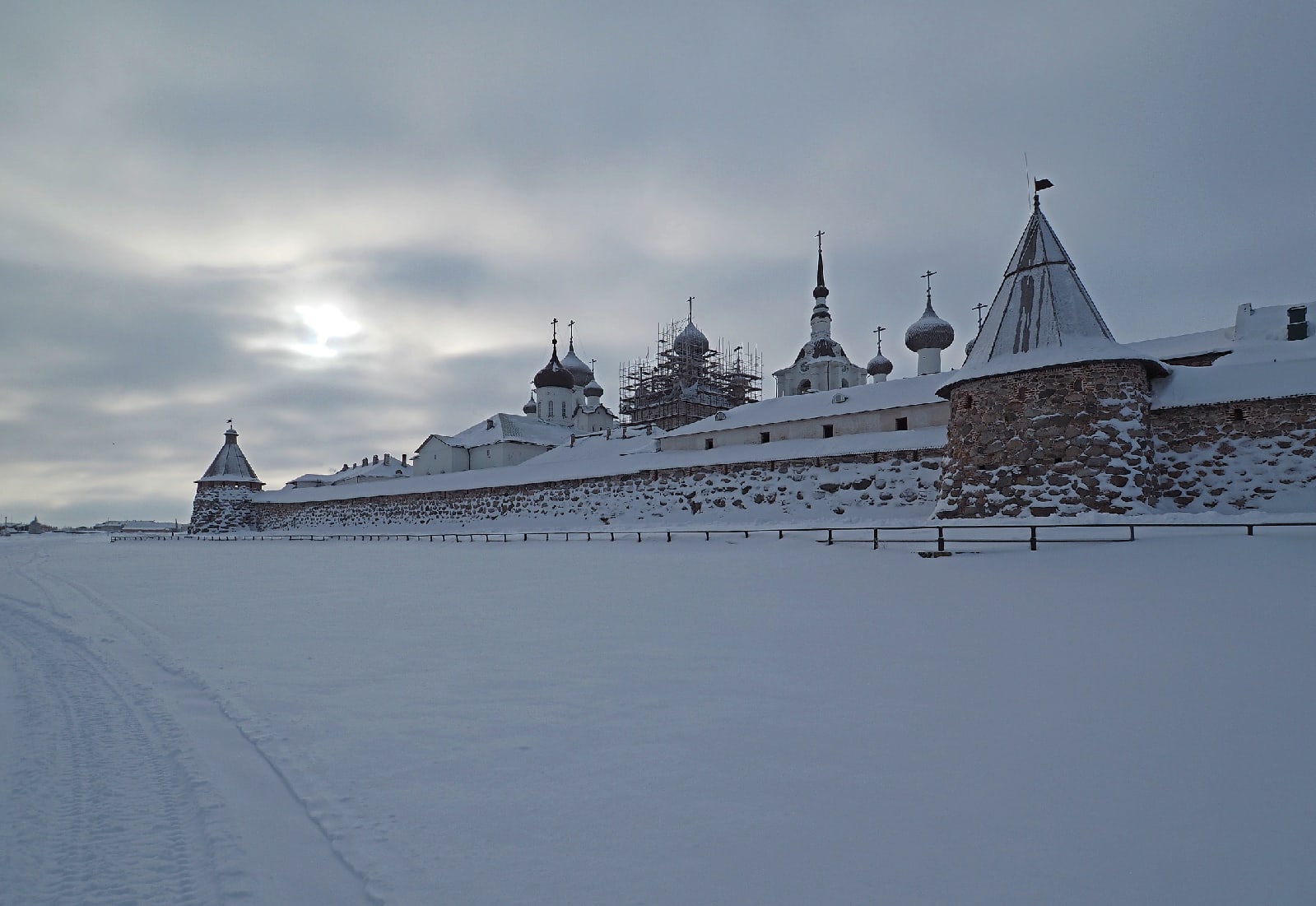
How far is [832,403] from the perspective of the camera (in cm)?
2634

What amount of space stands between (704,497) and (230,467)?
4080 cm

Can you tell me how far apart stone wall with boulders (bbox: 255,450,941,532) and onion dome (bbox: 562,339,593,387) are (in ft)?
82.1

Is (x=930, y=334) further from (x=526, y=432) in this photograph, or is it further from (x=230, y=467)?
(x=230, y=467)

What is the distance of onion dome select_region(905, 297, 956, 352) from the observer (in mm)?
39812

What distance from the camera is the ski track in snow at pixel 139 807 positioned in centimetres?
292

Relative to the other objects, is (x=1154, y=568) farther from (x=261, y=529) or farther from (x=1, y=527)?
(x=1, y=527)

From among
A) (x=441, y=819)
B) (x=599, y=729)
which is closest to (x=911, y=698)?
(x=599, y=729)

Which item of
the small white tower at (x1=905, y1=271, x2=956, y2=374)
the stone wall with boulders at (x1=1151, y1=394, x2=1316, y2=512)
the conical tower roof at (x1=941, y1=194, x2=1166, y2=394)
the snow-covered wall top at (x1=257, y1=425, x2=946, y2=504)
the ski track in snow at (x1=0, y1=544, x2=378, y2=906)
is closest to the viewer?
the ski track in snow at (x1=0, y1=544, x2=378, y2=906)

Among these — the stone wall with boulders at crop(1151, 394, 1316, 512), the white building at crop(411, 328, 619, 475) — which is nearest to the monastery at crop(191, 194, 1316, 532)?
the stone wall with boulders at crop(1151, 394, 1316, 512)

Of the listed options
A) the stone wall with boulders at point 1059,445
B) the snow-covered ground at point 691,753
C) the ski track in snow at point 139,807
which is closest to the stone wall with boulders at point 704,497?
the stone wall with boulders at point 1059,445

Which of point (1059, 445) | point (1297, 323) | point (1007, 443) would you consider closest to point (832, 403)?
point (1007, 443)

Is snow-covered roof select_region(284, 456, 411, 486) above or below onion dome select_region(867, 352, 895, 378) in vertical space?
below

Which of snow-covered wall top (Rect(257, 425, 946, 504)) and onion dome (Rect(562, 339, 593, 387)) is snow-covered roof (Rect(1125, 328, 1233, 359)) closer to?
snow-covered wall top (Rect(257, 425, 946, 504))

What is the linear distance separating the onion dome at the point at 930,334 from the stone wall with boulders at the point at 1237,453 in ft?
80.0
